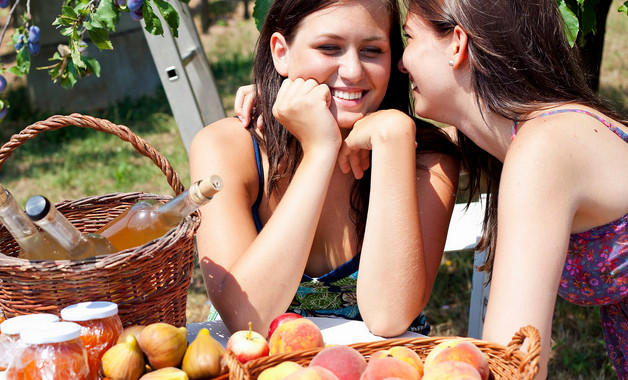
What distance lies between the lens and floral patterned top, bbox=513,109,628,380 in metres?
1.70

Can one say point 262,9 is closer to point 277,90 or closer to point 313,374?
point 277,90

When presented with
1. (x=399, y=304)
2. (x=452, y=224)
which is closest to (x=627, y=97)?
(x=452, y=224)

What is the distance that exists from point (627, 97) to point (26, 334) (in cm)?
673

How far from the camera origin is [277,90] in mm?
2139

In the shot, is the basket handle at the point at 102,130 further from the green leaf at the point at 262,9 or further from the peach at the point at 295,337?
the green leaf at the point at 262,9

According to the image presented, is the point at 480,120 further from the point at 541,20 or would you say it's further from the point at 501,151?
the point at 541,20

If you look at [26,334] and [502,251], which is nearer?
[26,334]

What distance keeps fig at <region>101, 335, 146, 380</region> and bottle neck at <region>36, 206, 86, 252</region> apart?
30 cm

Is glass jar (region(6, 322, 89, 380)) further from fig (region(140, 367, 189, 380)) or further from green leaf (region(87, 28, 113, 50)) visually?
green leaf (region(87, 28, 113, 50))

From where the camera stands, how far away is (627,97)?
6668 millimetres

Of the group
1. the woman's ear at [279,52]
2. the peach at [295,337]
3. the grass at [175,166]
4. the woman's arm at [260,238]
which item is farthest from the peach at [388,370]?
the grass at [175,166]

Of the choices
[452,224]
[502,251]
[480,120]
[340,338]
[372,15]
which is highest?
[372,15]

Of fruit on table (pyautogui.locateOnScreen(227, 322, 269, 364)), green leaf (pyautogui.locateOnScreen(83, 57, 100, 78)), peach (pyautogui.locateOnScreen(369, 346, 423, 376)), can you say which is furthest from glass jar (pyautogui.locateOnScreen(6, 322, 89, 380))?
green leaf (pyautogui.locateOnScreen(83, 57, 100, 78))

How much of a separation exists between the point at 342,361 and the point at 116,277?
18.9 inches
